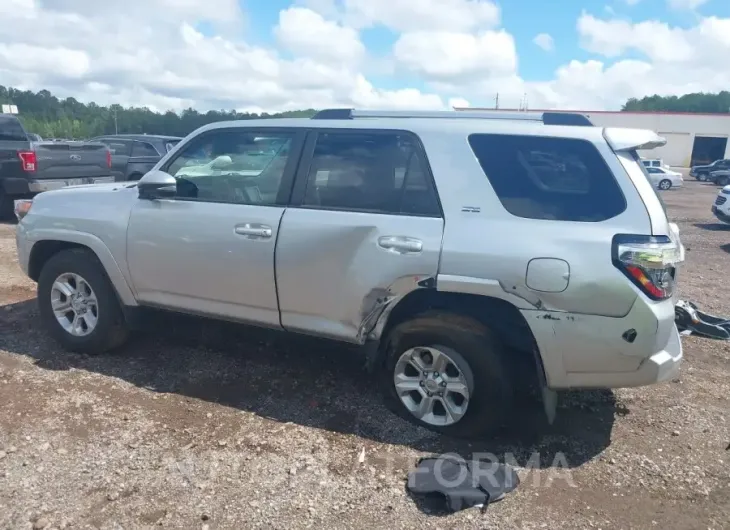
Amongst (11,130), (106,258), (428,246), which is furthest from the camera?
(11,130)

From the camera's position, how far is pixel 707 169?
4006 cm

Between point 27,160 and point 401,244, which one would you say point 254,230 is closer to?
point 401,244

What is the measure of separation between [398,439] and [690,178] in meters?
46.7

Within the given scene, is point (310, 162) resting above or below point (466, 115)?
below

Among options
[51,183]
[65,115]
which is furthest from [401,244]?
Answer: [65,115]

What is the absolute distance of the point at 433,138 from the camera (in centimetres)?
357

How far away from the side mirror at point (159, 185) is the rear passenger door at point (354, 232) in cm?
91

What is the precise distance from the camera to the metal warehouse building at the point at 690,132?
5575 centimetres

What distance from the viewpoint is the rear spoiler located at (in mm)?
3256

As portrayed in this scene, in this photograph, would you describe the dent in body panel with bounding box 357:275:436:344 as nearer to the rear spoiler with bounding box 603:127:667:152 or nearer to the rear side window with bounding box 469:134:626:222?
the rear side window with bounding box 469:134:626:222

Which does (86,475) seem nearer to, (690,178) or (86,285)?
(86,285)

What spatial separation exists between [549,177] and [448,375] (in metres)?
1.27

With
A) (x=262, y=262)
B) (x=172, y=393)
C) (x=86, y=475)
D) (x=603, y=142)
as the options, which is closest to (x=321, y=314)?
(x=262, y=262)

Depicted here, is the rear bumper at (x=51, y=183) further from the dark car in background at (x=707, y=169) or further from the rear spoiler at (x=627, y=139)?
the dark car in background at (x=707, y=169)
